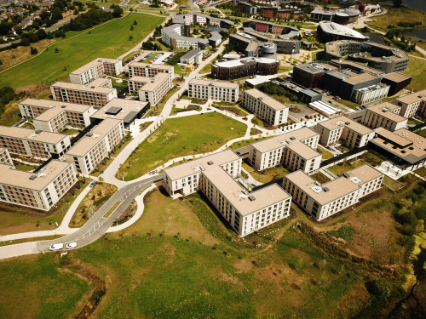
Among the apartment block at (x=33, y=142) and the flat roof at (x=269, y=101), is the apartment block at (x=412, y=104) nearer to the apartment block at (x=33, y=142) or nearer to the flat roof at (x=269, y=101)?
the flat roof at (x=269, y=101)

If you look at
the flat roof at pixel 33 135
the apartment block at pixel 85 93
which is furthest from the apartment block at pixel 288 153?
the apartment block at pixel 85 93

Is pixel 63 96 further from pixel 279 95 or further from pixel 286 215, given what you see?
pixel 286 215

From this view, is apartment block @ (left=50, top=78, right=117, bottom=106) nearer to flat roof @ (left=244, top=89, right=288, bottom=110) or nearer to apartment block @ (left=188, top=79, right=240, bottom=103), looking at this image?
apartment block @ (left=188, top=79, right=240, bottom=103)

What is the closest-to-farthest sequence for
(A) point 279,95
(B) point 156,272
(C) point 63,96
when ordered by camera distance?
(B) point 156,272 < (C) point 63,96 < (A) point 279,95

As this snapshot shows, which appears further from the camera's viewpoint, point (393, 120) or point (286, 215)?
point (393, 120)

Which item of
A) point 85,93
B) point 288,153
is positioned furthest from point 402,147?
point 85,93

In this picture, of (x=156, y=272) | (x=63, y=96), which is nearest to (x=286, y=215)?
(x=156, y=272)
